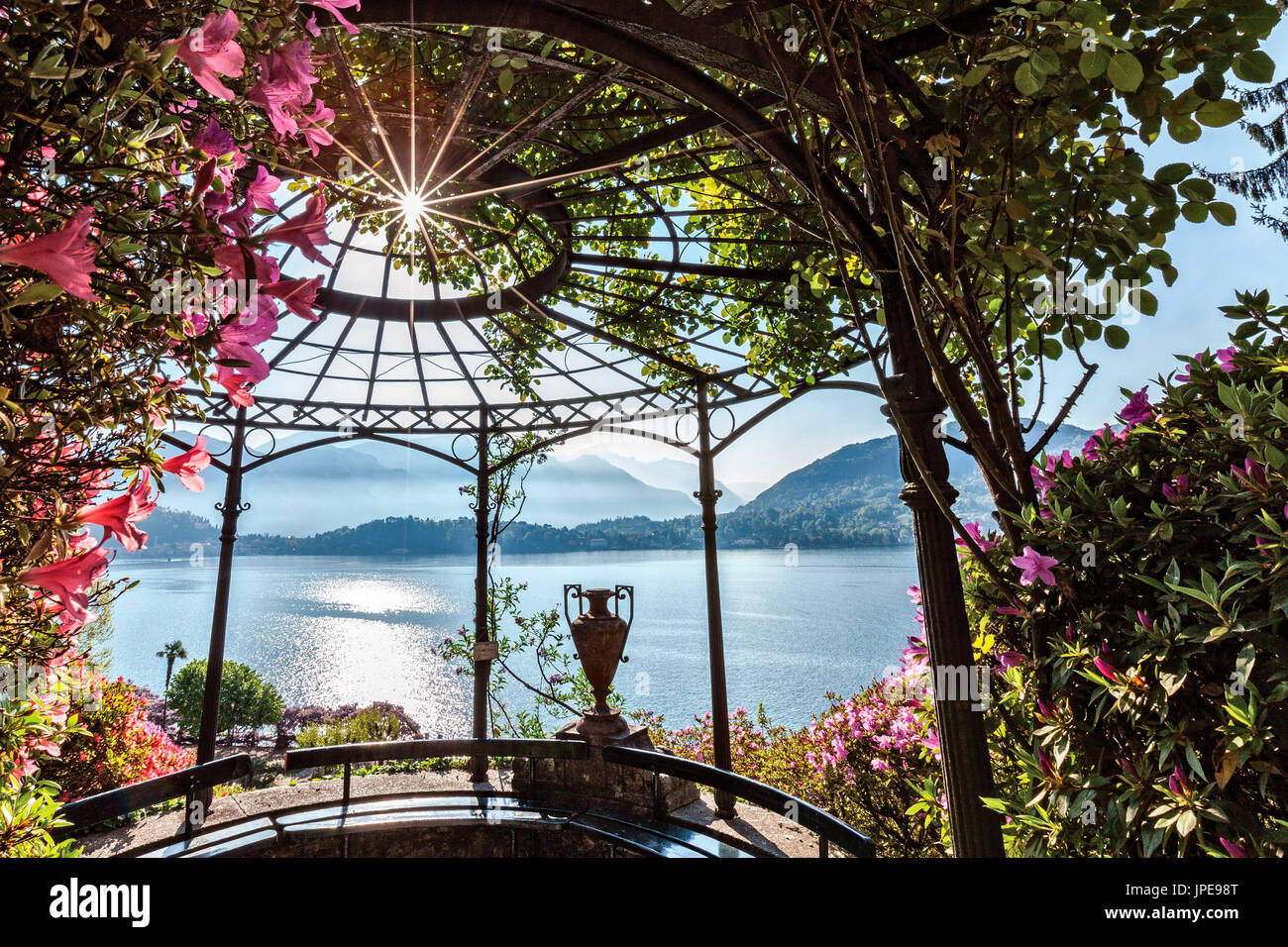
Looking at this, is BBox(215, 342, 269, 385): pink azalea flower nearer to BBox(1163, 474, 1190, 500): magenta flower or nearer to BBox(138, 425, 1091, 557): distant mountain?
BBox(1163, 474, 1190, 500): magenta flower

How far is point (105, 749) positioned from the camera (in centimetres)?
614

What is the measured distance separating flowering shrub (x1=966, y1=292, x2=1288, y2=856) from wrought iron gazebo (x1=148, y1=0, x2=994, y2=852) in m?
0.26

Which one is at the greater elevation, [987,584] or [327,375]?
[327,375]

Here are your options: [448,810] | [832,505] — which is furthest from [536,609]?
[832,505]

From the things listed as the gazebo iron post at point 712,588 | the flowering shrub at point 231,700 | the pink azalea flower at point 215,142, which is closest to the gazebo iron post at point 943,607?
the pink azalea flower at point 215,142

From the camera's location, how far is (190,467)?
0.91 m

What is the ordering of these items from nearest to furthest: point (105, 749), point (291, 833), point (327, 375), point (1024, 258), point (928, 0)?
point (1024, 258)
point (928, 0)
point (291, 833)
point (105, 749)
point (327, 375)

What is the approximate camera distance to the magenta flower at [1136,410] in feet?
5.27

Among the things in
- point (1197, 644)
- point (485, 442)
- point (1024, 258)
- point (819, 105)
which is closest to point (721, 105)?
point (819, 105)

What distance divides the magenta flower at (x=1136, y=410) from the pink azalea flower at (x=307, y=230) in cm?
184

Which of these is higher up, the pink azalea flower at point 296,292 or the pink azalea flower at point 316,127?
the pink azalea flower at point 316,127

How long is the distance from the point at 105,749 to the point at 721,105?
7947mm

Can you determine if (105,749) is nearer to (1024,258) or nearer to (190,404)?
(190,404)

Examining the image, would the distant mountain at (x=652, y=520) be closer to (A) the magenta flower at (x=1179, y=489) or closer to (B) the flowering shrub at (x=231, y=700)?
(A) the magenta flower at (x=1179, y=489)
